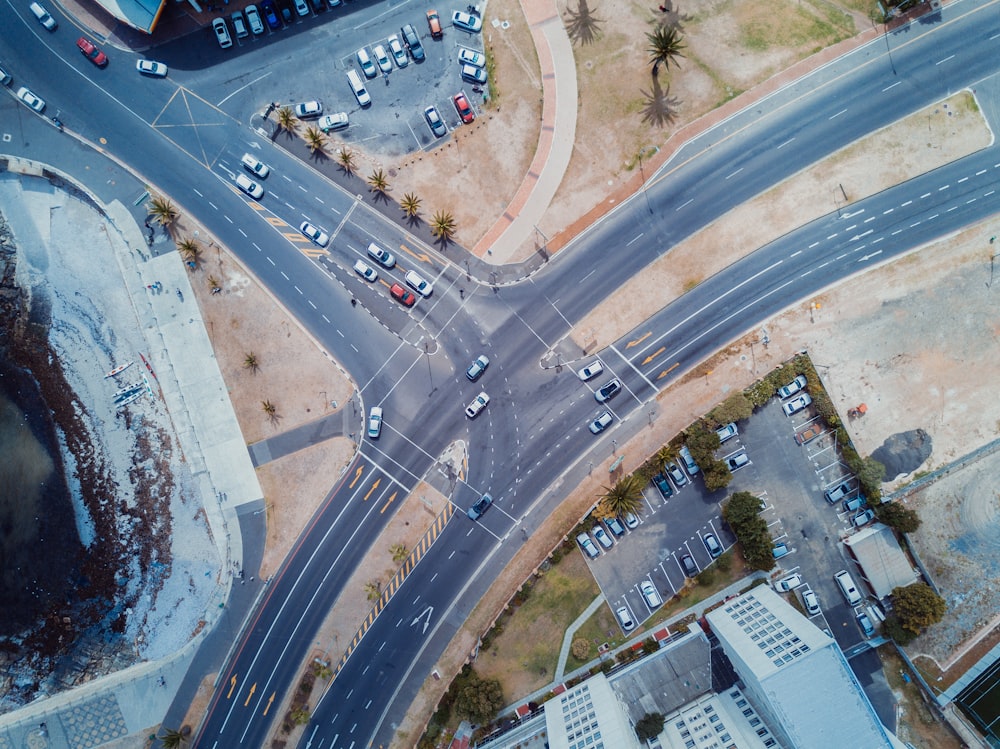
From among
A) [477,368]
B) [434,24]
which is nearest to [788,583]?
[477,368]

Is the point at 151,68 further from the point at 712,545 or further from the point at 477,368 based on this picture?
the point at 712,545

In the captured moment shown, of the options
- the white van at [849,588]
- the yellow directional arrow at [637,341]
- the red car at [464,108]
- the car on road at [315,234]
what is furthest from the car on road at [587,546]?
the red car at [464,108]

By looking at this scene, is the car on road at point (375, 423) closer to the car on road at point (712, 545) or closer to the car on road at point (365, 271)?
the car on road at point (365, 271)

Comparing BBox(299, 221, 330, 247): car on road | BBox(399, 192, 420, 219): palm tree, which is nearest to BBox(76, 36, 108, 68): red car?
BBox(299, 221, 330, 247): car on road

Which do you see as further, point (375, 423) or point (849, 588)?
point (375, 423)

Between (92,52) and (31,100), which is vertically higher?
(92,52)

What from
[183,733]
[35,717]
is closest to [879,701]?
[183,733]

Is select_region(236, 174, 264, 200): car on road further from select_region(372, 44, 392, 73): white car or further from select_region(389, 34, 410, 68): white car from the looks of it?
select_region(389, 34, 410, 68): white car
